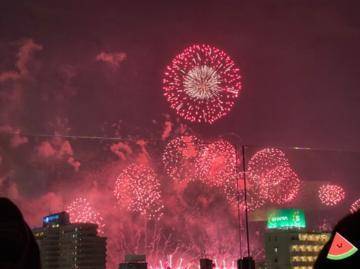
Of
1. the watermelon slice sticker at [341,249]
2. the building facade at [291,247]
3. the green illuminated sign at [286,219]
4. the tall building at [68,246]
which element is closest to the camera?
the watermelon slice sticker at [341,249]

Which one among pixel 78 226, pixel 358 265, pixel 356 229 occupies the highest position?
pixel 78 226

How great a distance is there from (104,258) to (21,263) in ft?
142

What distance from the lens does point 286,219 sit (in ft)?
155

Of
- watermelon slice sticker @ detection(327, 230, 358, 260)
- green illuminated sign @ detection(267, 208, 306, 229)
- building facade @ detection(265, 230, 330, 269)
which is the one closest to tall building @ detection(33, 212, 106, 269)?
building facade @ detection(265, 230, 330, 269)

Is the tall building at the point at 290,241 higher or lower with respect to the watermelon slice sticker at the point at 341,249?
higher

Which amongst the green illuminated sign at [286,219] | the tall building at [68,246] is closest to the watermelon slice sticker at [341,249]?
the tall building at [68,246]

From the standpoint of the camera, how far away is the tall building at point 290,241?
45.2 m

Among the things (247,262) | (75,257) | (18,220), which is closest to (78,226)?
(75,257)

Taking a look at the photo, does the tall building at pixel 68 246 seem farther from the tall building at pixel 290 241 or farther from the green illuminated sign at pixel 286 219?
the green illuminated sign at pixel 286 219

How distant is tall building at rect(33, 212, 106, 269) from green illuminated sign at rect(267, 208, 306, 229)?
1383 centimetres

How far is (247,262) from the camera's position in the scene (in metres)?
8.38

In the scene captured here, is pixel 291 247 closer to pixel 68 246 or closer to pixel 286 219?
pixel 286 219

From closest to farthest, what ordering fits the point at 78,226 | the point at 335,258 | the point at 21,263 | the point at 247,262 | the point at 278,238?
the point at 21,263, the point at 335,258, the point at 247,262, the point at 78,226, the point at 278,238

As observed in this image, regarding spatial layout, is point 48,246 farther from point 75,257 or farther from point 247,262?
point 247,262
